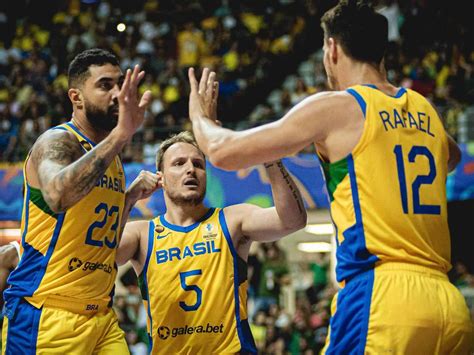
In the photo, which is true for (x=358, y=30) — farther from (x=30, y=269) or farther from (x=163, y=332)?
(x=163, y=332)

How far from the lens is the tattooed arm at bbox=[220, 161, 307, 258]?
548 cm

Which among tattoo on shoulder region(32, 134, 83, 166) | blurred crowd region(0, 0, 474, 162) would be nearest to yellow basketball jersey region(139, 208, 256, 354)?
tattoo on shoulder region(32, 134, 83, 166)

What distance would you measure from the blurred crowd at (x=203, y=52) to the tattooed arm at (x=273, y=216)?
8303 millimetres

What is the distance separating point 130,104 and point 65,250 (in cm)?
112

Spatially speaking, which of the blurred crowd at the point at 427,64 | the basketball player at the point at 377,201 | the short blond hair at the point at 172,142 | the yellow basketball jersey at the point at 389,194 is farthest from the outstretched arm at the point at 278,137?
the blurred crowd at the point at 427,64

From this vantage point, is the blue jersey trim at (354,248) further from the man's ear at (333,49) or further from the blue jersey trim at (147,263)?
the blue jersey trim at (147,263)

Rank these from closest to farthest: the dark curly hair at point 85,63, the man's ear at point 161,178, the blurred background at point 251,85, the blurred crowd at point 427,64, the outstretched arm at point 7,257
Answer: the dark curly hair at point 85,63, the man's ear at point 161,178, the outstretched arm at point 7,257, the blurred background at point 251,85, the blurred crowd at point 427,64

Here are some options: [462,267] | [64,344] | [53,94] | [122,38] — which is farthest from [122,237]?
[122,38]

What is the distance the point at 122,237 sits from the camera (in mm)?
5930

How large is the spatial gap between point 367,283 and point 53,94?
14.5m

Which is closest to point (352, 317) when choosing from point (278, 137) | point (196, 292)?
point (278, 137)

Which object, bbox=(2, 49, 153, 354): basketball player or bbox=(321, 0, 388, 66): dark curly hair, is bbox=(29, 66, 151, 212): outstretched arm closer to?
bbox=(2, 49, 153, 354): basketball player

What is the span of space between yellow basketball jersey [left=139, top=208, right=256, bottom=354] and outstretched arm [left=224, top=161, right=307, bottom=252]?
0.42 ft

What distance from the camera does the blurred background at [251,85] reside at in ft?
42.8
